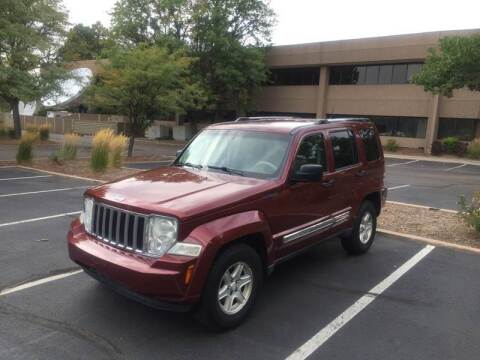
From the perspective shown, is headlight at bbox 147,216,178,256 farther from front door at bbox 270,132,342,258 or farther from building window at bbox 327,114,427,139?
building window at bbox 327,114,427,139

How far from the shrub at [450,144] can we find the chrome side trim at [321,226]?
24.7 m

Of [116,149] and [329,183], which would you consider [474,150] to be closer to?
[116,149]

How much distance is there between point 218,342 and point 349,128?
11.4 ft

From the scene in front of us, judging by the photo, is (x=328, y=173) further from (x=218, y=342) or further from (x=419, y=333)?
(x=218, y=342)

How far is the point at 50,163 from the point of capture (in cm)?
1546

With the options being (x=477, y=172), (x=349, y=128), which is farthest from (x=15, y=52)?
(x=477, y=172)

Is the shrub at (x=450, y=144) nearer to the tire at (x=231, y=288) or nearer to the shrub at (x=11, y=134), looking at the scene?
the tire at (x=231, y=288)

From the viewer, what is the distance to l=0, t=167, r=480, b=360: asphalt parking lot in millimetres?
3639

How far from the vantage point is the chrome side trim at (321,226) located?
Answer: 15.3 ft

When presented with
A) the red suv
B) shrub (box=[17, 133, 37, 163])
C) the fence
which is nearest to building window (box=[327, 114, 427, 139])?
the fence

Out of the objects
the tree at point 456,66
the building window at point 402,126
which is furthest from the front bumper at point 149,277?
the building window at point 402,126

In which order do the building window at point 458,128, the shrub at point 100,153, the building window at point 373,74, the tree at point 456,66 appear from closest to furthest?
1. the shrub at point 100,153
2. the tree at point 456,66
3. the building window at point 458,128
4. the building window at point 373,74

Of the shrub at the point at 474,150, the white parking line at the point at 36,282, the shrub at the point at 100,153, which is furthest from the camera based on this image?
the shrub at the point at 474,150

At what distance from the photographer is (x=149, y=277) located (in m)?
3.52
